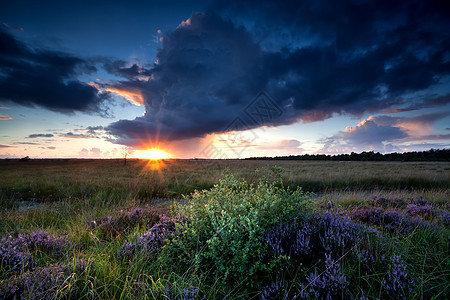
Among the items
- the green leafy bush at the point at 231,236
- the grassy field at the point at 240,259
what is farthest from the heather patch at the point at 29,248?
the green leafy bush at the point at 231,236

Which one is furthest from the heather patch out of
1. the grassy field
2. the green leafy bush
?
the green leafy bush

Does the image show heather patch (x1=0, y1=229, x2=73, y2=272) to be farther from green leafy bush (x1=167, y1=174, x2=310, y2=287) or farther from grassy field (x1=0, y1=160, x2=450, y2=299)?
green leafy bush (x1=167, y1=174, x2=310, y2=287)

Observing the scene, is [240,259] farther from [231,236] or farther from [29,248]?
[29,248]

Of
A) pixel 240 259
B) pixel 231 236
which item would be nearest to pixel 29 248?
pixel 231 236

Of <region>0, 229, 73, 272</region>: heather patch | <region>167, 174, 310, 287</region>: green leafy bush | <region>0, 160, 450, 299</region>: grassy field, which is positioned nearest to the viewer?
<region>0, 160, 450, 299</region>: grassy field

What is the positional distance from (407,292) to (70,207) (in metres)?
8.13

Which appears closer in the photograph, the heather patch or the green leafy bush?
the green leafy bush

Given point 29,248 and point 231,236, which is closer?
point 231,236

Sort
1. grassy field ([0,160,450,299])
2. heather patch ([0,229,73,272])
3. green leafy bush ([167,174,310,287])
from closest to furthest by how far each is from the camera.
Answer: grassy field ([0,160,450,299]) < green leafy bush ([167,174,310,287]) < heather patch ([0,229,73,272])

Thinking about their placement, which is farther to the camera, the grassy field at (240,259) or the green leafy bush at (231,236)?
the green leafy bush at (231,236)

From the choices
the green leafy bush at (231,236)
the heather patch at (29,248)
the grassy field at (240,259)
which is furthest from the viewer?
the heather patch at (29,248)

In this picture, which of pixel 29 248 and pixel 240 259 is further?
pixel 29 248

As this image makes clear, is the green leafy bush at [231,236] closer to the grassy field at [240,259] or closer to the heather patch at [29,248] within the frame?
the grassy field at [240,259]

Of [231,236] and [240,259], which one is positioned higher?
[231,236]
